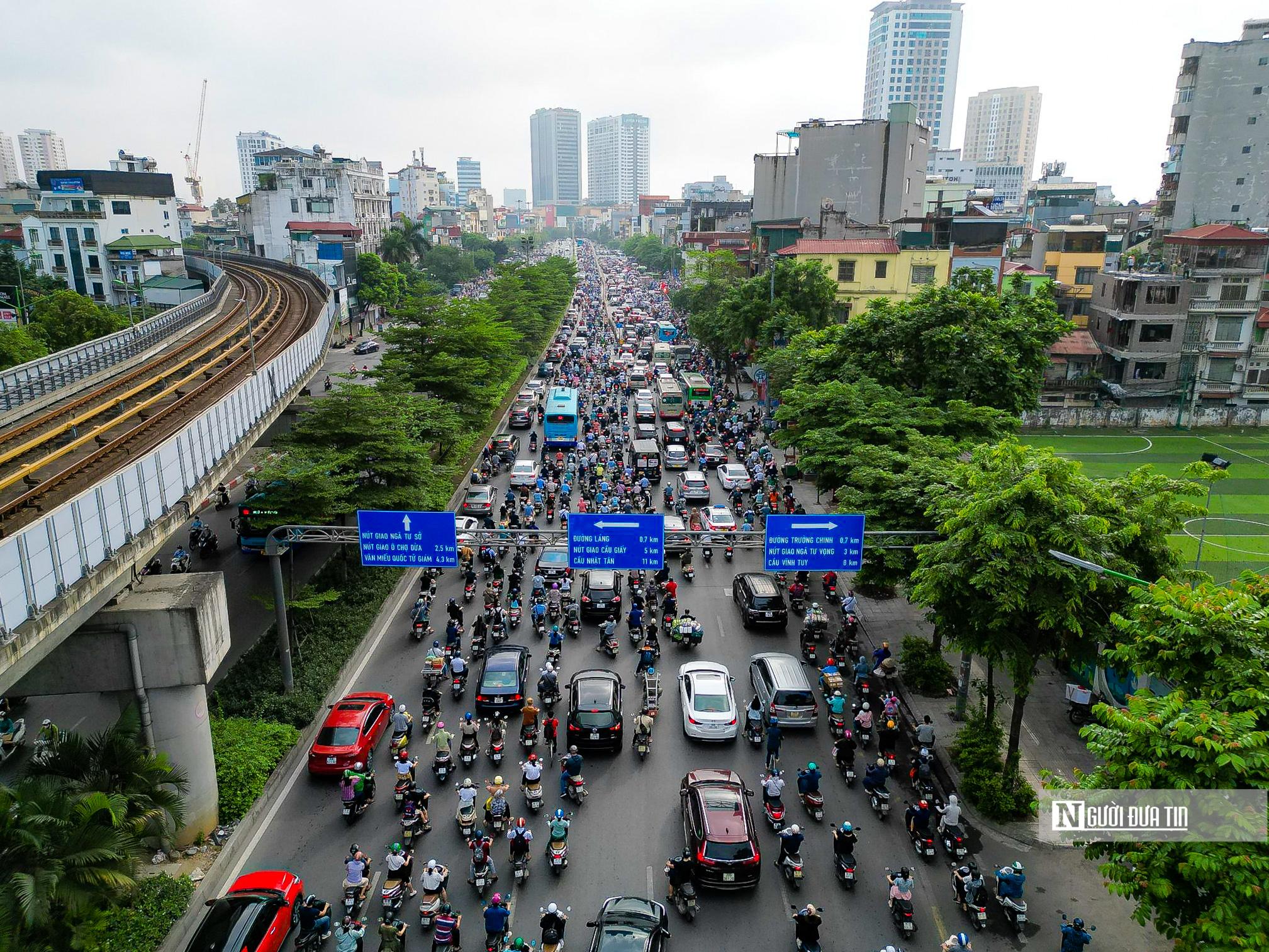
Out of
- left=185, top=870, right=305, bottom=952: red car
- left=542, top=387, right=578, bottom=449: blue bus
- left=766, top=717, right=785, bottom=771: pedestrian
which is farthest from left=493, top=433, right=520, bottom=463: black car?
left=185, top=870, right=305, bottom=952: red car

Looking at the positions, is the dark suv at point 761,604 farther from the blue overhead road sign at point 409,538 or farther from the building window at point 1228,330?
the building window at point 1228,330

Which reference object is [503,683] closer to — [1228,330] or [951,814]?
[951,814]

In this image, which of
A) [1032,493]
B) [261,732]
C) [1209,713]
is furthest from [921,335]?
[261,732]

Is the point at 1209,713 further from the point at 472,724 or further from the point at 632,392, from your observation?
the point at 632,392

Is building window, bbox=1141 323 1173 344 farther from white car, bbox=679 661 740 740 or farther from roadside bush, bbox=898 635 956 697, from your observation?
white car, bbox=679 661 740 740

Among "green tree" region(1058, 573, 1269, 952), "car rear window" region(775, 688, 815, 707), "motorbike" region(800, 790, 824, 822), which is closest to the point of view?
"green tree" region(1058, 573, 1269, 952)

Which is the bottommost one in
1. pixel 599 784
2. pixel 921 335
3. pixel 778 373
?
pixel 599 784
